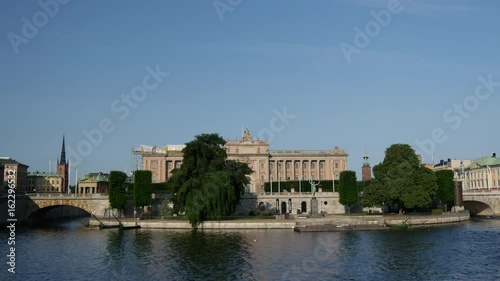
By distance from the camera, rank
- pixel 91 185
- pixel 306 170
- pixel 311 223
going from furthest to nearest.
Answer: pixel 91 185
pixel 306 170
pixel 311 223

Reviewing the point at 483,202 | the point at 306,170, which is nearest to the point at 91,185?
the point at 306,170

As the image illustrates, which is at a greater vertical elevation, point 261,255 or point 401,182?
point 401,182

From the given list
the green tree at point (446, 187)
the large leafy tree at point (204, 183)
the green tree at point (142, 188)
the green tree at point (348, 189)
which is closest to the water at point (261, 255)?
the large leafy tree at point (204, 183)

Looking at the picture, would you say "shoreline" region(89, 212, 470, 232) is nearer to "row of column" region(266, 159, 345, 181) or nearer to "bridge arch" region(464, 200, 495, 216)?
"bridge arch" region(464, 200, 495, 216)

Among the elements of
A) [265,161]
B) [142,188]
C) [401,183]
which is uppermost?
Result: [265,161]

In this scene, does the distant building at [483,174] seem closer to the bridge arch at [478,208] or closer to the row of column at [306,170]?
the bridge arch at [478,208]

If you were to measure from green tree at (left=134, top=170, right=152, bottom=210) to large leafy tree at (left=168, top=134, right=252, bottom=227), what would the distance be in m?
11.6

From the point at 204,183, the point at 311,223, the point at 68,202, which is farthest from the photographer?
the point at 68,202

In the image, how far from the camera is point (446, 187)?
329 feet

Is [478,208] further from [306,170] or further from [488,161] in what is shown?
[306,170]

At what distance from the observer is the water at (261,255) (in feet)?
139

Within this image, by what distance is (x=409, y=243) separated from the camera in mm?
58625

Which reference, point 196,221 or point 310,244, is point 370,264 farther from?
point 196,221

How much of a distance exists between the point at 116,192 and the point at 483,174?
355 ft
